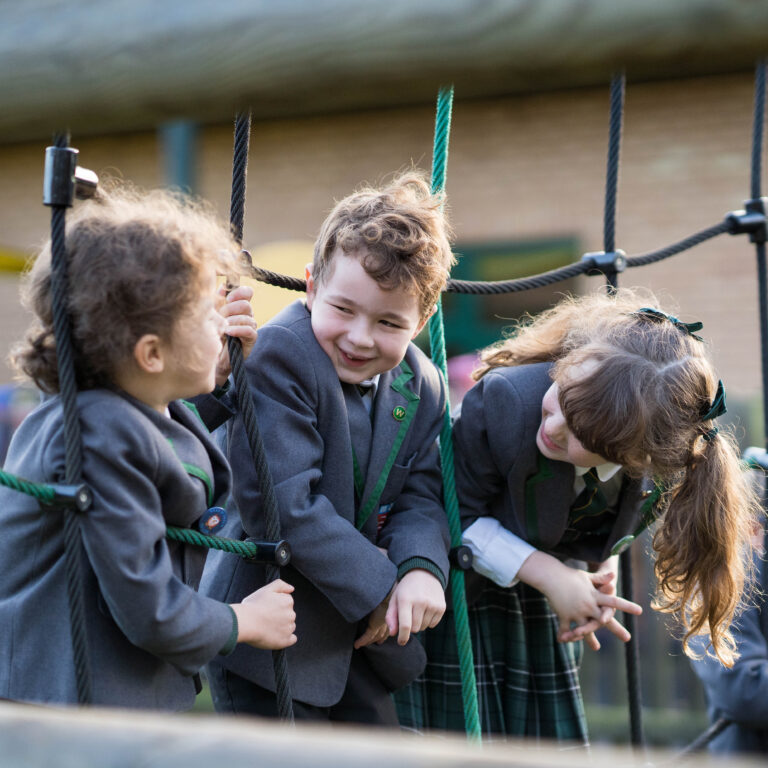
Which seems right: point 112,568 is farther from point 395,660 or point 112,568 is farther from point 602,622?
point 602,622

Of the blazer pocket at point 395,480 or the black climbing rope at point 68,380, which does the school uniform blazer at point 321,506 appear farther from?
the black climbing rope at point 68,380

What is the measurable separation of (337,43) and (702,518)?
4.56ft

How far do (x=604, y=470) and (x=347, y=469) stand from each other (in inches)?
18.3

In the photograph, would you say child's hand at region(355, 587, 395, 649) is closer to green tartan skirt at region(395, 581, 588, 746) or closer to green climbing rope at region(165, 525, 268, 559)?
green climbing rope at region(165, 525, 268, 559)

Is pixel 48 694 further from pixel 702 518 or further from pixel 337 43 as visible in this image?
pixel 702 518

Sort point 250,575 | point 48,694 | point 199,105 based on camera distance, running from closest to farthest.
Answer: point 199,105, point 48,694, point 250,575

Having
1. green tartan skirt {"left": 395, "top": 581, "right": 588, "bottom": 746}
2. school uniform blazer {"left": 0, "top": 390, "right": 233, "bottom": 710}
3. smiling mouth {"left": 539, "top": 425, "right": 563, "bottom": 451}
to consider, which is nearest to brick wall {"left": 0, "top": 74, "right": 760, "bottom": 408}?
green tartan skirt {"left": 395, "top": 581, "right": 588, "bottom": 746}

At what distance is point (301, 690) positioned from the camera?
1.51m

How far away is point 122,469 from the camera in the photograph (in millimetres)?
1106

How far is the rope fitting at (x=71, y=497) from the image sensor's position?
1.03 metres

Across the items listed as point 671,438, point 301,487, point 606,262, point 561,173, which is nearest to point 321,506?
point 301,487

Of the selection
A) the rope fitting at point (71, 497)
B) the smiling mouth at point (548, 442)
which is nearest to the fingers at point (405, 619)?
the smiling mouth at point (548, 442)

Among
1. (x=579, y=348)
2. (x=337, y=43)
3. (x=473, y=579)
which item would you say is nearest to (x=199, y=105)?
(x=337, y=43)

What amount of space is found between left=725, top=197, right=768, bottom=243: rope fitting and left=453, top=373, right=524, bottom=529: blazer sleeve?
87 centimetres
